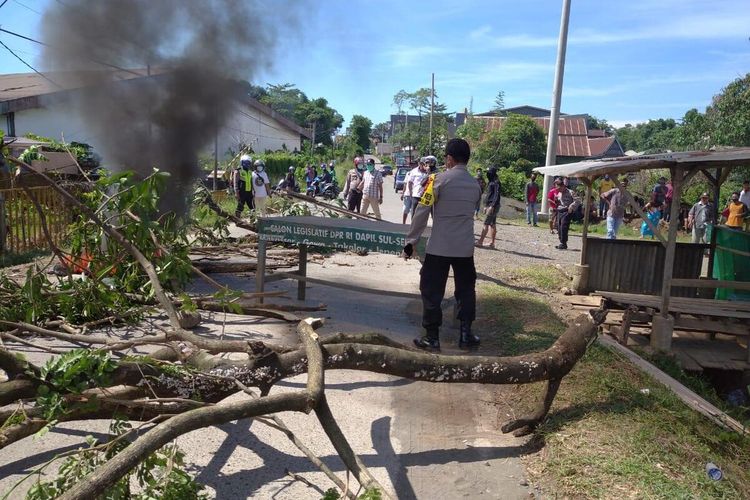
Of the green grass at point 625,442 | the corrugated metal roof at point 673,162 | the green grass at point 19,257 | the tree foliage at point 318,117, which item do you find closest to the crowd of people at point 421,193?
the corrugated metal roof at point 673,162

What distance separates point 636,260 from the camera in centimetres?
909

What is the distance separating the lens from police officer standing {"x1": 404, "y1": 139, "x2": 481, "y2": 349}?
530 cm

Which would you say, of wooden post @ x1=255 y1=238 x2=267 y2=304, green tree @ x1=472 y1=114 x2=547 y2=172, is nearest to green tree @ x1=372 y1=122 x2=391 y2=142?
green tree @ x1=472 y1=114 x2=547 y2=172

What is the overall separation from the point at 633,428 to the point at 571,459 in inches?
20.2

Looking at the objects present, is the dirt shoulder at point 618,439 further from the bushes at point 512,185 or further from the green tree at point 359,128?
the green tree at point 359,128

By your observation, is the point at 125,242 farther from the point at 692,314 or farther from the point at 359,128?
the point at 359,128

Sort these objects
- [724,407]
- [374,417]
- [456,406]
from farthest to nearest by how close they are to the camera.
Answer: [724,407]
[456,406]
[374,417]

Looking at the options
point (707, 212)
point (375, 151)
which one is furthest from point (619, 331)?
point (375, 151)

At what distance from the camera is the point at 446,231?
17.4 ft

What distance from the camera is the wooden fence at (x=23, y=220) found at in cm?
951

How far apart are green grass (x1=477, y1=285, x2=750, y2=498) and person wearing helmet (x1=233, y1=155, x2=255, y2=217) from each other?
10.4 m

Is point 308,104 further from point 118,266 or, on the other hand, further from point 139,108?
point 118,266

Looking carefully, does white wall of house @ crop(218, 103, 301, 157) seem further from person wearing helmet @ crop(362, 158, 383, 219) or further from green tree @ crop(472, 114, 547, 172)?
green tree @ crop(472, 114, 547, 172)

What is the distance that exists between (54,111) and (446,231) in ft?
41.6
